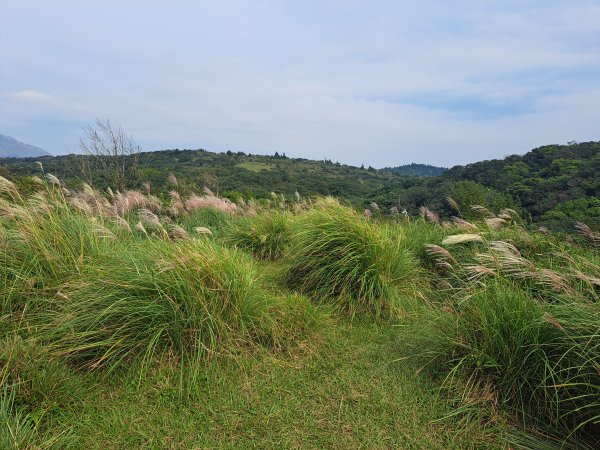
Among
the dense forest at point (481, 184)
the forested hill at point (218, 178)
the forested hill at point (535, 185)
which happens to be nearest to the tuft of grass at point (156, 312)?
the forested hill at point (218, 178)

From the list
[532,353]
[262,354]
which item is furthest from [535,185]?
[262,354]

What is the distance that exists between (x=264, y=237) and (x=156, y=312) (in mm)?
3331

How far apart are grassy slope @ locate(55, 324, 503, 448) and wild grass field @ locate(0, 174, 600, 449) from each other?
11mm

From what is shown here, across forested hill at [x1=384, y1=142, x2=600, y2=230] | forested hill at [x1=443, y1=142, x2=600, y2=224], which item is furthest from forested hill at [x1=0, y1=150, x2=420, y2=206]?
forested hill at [x1=443, y1=142, x2=600, y2=224]

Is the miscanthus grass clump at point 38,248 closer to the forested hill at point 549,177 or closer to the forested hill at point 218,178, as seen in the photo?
the forested hill at point 218,178

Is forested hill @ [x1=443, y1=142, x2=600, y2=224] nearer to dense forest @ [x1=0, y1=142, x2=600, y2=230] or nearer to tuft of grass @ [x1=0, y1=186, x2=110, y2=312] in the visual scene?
dense forest @ [x1=0, y1=142, x2=600, y2=230]

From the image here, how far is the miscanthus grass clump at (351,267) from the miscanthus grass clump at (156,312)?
1.04m

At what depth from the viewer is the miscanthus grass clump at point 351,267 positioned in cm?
405

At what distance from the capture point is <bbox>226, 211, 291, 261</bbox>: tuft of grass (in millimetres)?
6227

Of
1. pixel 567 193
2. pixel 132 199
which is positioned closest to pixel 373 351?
pixel 132 199

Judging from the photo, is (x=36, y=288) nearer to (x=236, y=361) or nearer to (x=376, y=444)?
(x=236, y=361)

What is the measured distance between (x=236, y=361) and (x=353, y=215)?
266cm

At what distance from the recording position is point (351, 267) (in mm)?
4148

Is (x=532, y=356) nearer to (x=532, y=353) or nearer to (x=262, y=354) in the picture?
(x=532, y=353)
